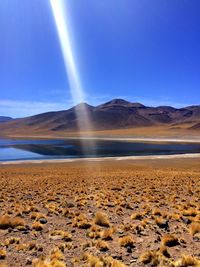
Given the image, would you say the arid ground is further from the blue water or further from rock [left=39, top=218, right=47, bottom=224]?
the blue water

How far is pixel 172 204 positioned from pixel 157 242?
5006 mm

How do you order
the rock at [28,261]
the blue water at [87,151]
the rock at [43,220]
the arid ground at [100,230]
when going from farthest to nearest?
1. the blue water at [87,151]
2. the rock at [43,220]
3. the arid ground at [100,230]
4. the rock at [28,261]

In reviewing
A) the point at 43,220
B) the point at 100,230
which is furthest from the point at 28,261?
the point at 43,220

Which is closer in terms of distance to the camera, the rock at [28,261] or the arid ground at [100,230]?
the rock at [28,261]

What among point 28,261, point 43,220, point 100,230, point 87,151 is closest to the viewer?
point 28,261

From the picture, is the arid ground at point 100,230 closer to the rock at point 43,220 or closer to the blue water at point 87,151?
the rock at point 43,220

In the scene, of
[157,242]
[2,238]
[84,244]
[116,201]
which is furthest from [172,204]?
[2,238]

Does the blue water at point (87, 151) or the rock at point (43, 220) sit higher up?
the blue water at point (87, 151)

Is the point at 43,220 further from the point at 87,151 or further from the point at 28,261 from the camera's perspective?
the point at 87,151

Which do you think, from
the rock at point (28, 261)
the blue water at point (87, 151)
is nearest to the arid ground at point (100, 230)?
the rock at point (28, 261)

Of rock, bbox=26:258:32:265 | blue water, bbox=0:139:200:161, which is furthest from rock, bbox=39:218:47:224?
blue water, bbox=0:139:200:161

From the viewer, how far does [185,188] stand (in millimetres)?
16891

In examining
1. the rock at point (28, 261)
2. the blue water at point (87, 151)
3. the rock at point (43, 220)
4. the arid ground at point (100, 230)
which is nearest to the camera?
the rock at point (28, 261)

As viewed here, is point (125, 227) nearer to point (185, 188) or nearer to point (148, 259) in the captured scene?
point (148, 259)
